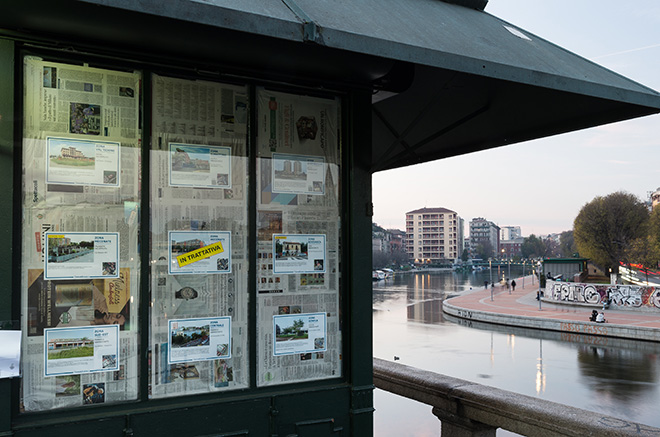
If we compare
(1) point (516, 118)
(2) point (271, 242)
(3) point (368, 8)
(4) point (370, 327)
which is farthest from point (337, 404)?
(1) point (516, 118)

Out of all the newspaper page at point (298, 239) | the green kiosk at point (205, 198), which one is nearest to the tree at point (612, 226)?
the green kiosk at point (205, 198)

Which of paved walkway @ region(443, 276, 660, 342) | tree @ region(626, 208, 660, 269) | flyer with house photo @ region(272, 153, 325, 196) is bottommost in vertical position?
paved walkway @ region(443, 276, 660, 342)

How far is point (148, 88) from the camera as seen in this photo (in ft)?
12.0

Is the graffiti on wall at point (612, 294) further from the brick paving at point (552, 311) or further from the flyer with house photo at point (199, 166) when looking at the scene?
the flyer with house photo at point (199, 166)

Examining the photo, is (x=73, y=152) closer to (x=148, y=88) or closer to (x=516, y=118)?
(x=148, y=88)

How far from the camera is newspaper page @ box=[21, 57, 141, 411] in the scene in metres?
3.34

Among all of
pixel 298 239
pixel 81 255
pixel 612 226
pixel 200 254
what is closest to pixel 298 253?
pixel 298 239

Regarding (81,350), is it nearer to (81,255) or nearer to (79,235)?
(81,255)

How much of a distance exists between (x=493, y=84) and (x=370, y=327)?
96.8 inches

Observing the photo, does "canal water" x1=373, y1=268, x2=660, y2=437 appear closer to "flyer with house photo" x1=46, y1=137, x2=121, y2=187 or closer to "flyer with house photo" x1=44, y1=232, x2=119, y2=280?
"flyer with house photo" x1=44, y1=232, x2=119, y2=280

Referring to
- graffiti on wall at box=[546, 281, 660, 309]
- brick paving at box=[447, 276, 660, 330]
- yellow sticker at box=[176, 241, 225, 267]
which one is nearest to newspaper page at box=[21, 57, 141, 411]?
yellow sticker at box=[176, 241, 225, 267]

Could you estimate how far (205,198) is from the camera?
3.84 meters

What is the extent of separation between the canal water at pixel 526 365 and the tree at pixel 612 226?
22980 millimetres

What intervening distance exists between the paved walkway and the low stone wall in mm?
629
